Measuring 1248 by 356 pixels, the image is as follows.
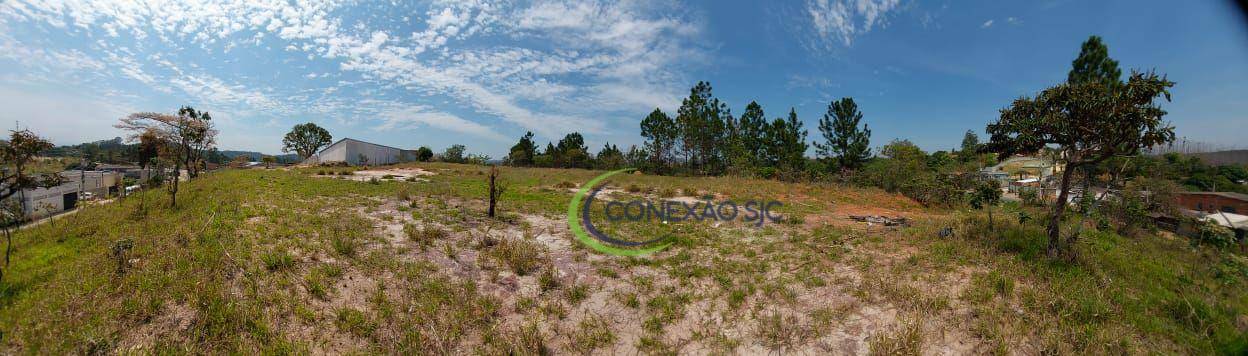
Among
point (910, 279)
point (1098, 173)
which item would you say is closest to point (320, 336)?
point (910, 279)

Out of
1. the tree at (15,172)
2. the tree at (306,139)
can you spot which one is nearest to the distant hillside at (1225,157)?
the tree at (15,172)

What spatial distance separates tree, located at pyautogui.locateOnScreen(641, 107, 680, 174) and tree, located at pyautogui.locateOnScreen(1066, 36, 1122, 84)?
24.2 m

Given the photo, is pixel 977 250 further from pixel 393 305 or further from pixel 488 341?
pixel 393 305

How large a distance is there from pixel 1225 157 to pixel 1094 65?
61.9m

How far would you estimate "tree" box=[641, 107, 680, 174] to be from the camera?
116 ft

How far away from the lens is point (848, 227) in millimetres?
7930

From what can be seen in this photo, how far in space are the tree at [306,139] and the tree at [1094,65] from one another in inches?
2601

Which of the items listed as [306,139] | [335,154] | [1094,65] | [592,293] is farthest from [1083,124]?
[306,139]

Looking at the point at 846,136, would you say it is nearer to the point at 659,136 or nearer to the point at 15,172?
the point at 659,136

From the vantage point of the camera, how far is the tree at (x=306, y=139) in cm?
4872

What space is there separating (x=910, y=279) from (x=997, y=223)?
3880mm

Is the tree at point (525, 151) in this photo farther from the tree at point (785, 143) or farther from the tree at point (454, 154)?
the tree at point (785, 143)

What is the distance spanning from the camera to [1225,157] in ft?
145

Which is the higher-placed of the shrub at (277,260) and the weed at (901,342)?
the shrub at (277,260)
